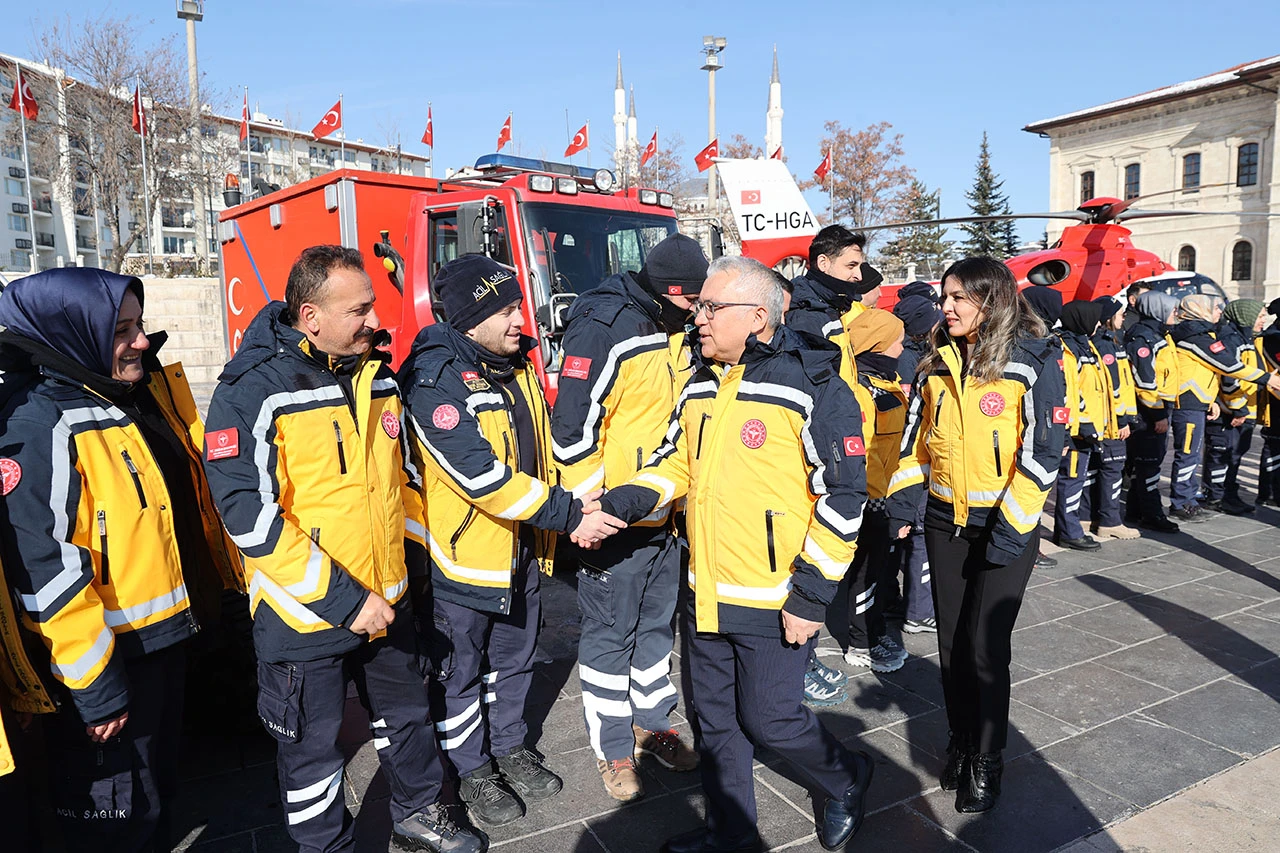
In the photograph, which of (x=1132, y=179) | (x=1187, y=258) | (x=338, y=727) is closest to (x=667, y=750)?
(x=338, y=727)

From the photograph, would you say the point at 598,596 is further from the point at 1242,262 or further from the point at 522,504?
the point at 1242,262

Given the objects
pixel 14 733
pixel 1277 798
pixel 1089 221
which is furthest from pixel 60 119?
pixel 1277 798

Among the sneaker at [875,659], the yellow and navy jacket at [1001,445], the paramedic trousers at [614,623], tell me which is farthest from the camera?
the sneaker at [875,659]

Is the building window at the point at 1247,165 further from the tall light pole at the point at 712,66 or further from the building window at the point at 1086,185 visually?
the tall light pole at the point at 712,66

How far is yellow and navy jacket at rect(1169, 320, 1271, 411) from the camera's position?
780 centimetres

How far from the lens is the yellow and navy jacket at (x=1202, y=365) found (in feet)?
25.6

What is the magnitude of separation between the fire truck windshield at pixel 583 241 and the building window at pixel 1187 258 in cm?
4481

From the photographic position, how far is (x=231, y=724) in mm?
3809

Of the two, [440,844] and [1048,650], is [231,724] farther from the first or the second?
[1048,650]

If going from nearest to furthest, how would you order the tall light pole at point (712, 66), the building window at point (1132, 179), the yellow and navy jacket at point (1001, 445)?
the yellow and navy jacket at point (1001, 445) → the tall light pole at point (712, 66) → the building window at point (1132, 179)

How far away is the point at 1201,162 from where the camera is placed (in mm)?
42625

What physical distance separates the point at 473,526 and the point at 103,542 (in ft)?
3.90

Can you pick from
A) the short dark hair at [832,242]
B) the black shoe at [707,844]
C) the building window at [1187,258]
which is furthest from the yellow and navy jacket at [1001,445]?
the building window at [1187,258]

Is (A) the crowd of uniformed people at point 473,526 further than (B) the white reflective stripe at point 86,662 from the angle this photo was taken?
Yes
